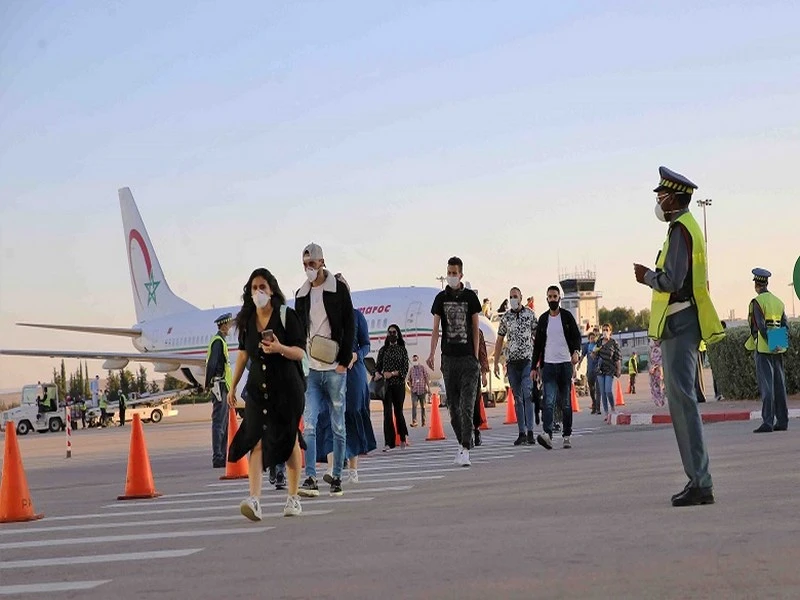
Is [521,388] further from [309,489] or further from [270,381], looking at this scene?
[270,381]

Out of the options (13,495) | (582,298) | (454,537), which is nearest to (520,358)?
(13,495)

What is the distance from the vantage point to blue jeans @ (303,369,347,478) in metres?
11.7

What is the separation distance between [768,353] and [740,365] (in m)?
7.45

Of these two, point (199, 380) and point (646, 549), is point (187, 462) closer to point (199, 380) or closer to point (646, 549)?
point (646, 549)

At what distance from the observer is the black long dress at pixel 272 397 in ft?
31.9

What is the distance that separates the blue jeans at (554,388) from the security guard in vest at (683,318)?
23.5 feet

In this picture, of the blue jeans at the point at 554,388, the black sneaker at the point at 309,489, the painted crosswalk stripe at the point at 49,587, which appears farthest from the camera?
the blue jeans at the point at 554,388

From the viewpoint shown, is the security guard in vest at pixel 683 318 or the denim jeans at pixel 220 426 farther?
the denim jeans at pixel 220 426

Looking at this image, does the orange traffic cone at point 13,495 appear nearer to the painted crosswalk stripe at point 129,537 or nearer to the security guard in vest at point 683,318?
the painted crosswalk stripe at point 129,537

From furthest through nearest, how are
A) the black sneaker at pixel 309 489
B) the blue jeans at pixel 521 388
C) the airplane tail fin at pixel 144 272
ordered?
the airplane tail fin at pixel 144 272
the blue jeans at pixel 521 388
the black sneaker at pixel 309 489

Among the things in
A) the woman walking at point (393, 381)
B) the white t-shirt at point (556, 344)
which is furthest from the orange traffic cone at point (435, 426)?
the white t-shirt at point (556, 344)

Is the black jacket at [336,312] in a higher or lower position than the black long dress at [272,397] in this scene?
higher

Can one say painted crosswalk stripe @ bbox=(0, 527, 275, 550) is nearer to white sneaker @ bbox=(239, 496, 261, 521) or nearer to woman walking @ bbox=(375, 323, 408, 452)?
white sneaker @ bbox=(239, 496, 261, 521)

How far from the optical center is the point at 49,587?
709 cm
